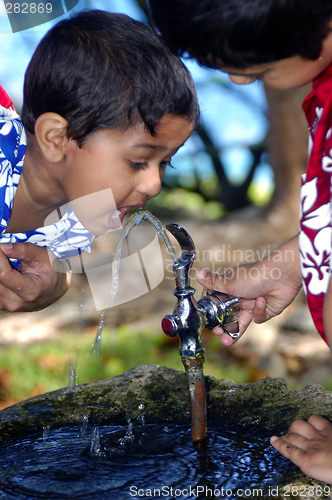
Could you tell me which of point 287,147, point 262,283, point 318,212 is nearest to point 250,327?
point 287,147

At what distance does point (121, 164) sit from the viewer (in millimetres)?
1672

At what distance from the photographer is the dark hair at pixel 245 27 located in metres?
0.94

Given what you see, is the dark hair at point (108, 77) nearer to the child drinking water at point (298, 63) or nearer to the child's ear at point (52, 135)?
the child's ear at point (52, 135)

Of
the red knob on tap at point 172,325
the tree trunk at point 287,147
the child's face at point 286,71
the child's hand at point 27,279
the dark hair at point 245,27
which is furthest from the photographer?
the tree trunk at point 287,147

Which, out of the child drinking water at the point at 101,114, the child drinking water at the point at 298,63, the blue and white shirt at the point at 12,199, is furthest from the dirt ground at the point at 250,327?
the child drinking water at the point at 298,63

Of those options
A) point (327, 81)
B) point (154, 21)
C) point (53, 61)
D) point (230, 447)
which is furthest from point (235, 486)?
point (53, 61)

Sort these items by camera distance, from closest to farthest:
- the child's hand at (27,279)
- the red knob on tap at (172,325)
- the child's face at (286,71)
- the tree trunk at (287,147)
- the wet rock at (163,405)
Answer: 1. the child's face at (286,71)
2. the red knob on tap at (172,325)
3. the wet rock at (163,405)
4. the child's hand at (27,279)
5. the tree trunk at (287,147)

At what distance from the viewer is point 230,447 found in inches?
51.9

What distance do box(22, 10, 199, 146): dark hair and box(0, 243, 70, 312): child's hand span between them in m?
0.48

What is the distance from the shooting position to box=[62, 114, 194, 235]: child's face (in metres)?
1.64

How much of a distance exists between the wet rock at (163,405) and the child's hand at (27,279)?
41cm

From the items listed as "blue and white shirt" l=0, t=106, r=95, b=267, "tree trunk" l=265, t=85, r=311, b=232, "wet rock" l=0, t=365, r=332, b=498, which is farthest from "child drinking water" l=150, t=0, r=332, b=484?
"tree trunk" l=265, t=85, r=311, b=232

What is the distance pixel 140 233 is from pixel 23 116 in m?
2.59

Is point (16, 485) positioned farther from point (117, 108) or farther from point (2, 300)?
point (117, 108)
